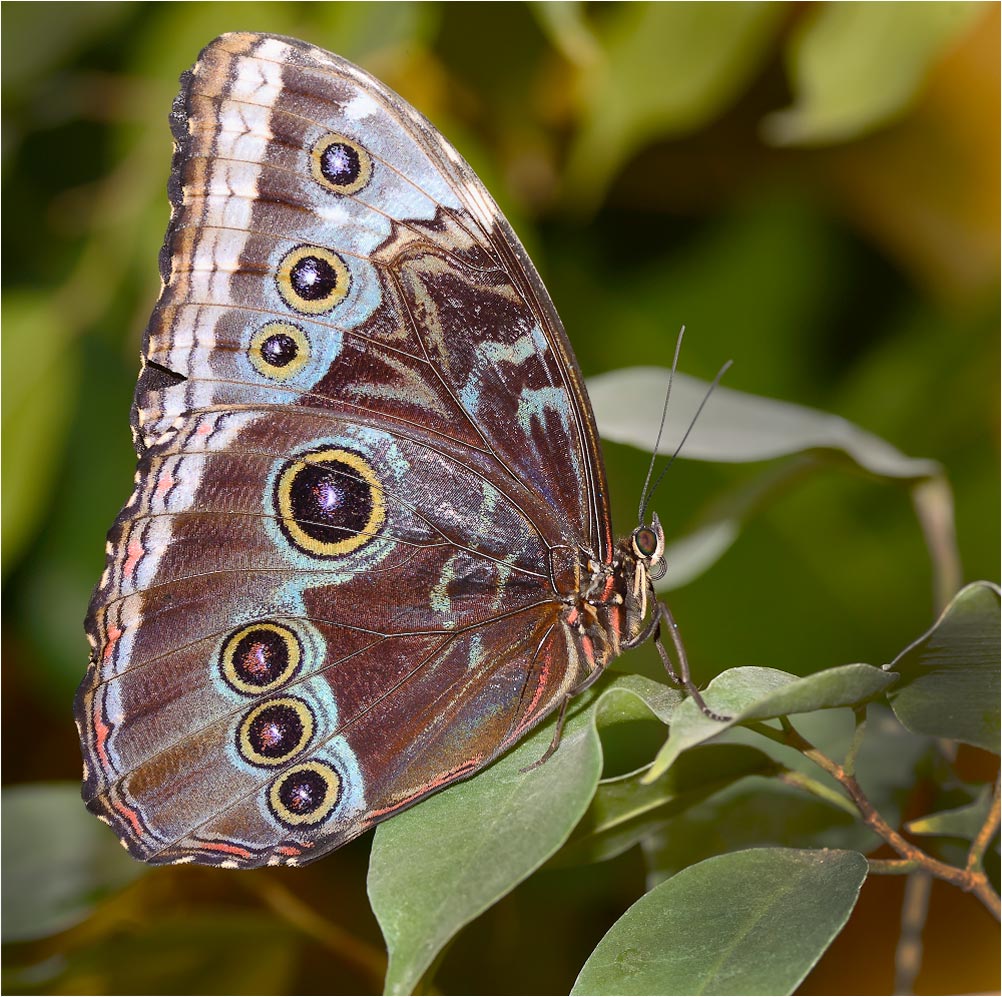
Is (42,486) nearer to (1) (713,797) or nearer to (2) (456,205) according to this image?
(2) (456,205)

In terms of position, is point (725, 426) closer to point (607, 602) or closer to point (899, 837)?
point (607, 602)

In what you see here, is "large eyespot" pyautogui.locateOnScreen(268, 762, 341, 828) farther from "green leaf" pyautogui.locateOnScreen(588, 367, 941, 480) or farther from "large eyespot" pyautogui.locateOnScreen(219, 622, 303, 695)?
"green leaf" pyautogui.locateOnScreen(588, 367, 941, 480)

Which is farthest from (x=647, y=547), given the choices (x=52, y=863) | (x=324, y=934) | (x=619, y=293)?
(x=619, y=293)

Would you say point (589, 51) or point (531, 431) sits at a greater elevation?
point (589, 51)

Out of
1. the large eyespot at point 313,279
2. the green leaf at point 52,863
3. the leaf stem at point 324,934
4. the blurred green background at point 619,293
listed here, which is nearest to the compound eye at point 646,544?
the large eyespot at point 313,279

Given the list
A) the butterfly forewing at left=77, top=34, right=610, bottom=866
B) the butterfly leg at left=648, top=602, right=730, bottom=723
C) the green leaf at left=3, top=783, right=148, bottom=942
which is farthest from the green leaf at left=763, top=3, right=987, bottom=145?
the green leaf at left=3, top=783, right=148, bottom=942

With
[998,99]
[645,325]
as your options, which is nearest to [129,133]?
[645,325]
